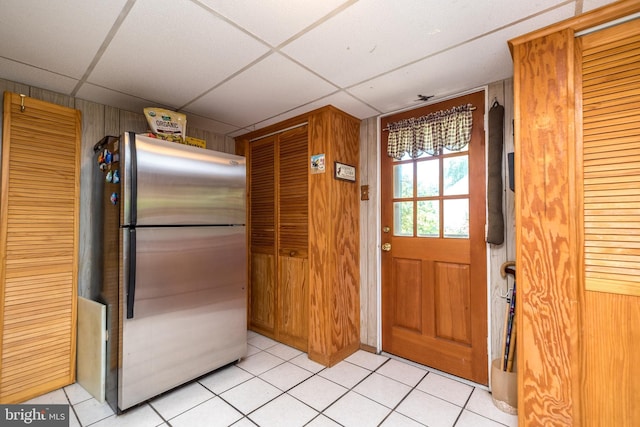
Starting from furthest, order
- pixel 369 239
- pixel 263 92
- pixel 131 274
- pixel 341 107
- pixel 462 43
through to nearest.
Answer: pixel 369 239 → pixel 341 107 → pixel 263 92 → pixel 131 274 → pixel 462 43

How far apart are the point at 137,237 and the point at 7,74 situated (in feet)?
4.89

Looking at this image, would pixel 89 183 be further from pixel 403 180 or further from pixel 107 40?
pixel 403 180

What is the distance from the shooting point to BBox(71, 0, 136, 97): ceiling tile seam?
1392mm

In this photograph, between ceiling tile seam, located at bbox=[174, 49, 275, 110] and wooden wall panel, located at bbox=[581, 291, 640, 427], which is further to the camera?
ceiling tile seam, located at bbox=[174, 49, 275, 110]

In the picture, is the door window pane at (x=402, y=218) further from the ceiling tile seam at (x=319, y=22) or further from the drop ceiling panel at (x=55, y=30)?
the drop ceiling panel at (x=55, y=30)

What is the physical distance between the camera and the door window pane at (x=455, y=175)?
234cm

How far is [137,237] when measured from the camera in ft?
6.29

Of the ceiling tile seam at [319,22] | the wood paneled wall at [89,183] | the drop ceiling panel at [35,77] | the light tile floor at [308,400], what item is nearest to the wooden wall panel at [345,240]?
the light tile floor at [308,400]

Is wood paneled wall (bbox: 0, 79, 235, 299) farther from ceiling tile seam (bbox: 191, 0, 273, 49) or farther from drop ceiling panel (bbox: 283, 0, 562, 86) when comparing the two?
drop ceiling panel (bbox: 283, 0, 562, 86)

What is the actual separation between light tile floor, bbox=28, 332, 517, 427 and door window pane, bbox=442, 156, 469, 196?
1540 millimetres

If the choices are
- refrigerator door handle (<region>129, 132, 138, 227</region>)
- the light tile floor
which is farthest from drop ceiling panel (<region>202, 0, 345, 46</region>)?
the light tile floor

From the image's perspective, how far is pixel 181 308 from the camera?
214 centimetres

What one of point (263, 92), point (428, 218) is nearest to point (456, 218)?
point (428, 218)

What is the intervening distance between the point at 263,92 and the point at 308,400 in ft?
7.79
